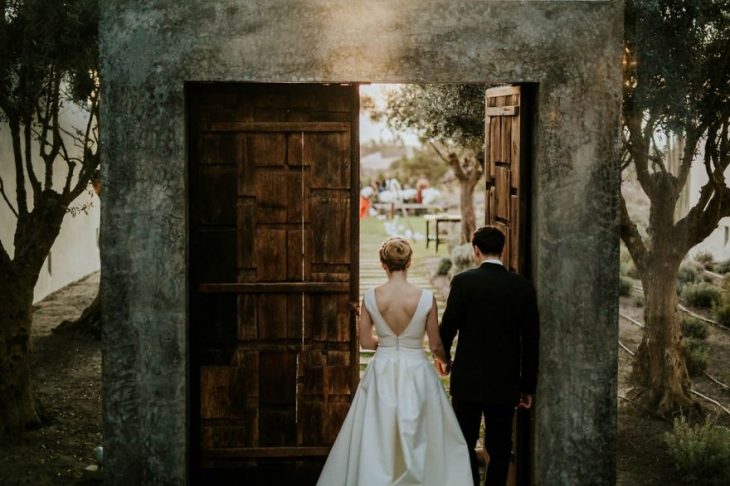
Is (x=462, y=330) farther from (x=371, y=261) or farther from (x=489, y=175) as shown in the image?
(x=371, y=261)

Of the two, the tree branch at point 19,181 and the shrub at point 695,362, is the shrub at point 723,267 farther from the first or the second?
the tree branch at point 19,181

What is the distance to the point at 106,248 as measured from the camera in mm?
6172

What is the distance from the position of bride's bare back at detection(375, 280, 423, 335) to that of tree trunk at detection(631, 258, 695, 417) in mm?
5219

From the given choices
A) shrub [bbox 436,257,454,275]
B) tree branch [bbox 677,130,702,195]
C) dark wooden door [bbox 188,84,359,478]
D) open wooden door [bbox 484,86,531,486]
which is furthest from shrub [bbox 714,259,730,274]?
dark wooden door [bbox 188,84,359,478]

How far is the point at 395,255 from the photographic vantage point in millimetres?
5953

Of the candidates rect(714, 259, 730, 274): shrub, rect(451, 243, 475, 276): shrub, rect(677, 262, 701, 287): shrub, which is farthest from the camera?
rect(451, 243, 475, 276): shrub

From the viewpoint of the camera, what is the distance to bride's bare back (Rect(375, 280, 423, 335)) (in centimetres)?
597

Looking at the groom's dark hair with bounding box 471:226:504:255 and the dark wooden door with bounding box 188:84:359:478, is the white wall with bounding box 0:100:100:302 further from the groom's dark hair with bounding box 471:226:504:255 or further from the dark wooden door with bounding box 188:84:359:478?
the groom's dark hair with bounding box 471:226:504:255

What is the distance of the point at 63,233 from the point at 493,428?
13825 millimetres

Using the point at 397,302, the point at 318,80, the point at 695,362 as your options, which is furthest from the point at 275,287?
the point at 695,362

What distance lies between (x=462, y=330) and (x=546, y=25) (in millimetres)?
2057

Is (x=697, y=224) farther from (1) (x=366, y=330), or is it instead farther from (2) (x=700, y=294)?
(2) (x=700, y=294)

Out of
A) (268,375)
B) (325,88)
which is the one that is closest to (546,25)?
(325,88)

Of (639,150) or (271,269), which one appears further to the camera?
(639,150)
